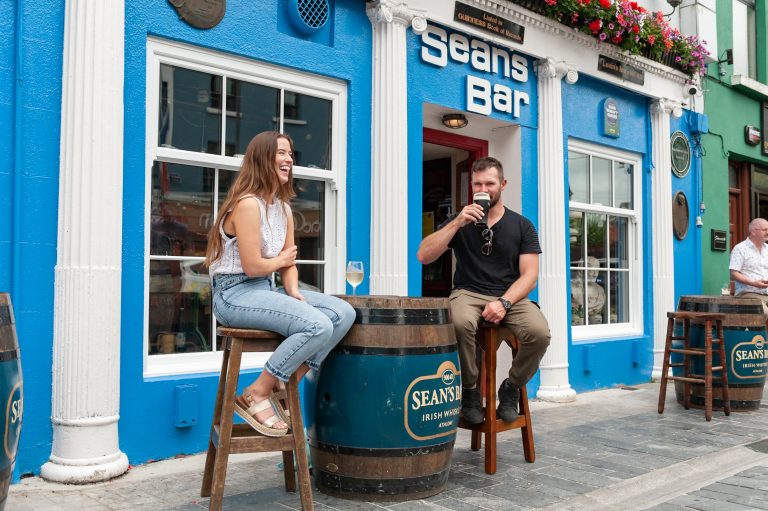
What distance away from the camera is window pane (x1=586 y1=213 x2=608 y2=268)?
24.1 ft

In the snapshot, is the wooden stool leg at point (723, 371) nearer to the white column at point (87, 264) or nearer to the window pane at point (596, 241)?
the window pane at point (596, 241)

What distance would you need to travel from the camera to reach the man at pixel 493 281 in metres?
3.84

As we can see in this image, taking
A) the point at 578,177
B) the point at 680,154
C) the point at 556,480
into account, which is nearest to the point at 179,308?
the point at 556,480

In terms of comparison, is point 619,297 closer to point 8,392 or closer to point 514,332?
point 514,332

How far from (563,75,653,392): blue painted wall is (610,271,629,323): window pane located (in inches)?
8.5

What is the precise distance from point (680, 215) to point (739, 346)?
2787 mm

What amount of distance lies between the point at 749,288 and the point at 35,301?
6.52 m

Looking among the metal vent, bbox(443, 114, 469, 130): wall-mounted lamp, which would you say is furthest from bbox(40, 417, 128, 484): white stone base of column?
bbox(443, 114, 469, 130): wall-mounted lamp

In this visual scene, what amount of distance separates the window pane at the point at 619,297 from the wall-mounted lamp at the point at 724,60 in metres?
3.26

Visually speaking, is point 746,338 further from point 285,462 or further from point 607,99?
point 285,462

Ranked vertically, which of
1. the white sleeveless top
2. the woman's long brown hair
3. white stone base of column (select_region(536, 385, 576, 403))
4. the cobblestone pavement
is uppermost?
the woman's long brown hair

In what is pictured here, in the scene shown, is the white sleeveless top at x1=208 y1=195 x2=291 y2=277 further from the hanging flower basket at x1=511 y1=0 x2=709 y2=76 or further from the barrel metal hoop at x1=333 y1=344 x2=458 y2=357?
the hanging flower basket at x1=511 y1=0 x2=709 y2=76

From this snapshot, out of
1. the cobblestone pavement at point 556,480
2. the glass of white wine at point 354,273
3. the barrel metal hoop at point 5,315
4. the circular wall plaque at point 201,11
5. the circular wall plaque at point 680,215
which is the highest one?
the circular wall plaque at point 201,11

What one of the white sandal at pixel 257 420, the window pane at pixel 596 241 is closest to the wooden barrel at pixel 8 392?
the white sandal at pixel 257 420
